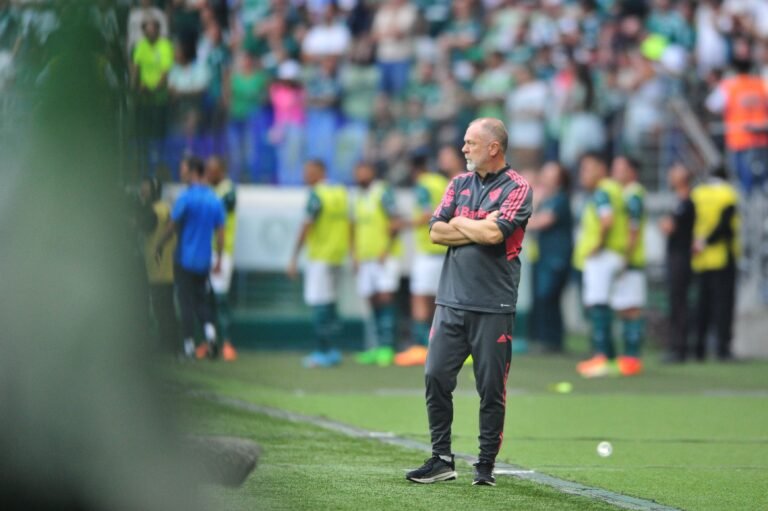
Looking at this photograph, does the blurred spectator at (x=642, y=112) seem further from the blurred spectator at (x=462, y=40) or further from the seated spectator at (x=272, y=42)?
the seated spectator at (x=272, y=42)

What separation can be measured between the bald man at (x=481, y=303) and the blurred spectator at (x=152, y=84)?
331 centimetres

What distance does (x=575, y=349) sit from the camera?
18938mm

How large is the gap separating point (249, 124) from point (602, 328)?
17.2ft

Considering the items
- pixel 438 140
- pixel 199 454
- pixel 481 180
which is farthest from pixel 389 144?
pixel 199 454

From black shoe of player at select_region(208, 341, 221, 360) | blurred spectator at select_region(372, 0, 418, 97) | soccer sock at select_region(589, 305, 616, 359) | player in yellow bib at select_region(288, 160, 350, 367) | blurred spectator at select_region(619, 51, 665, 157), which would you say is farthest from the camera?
blurred spectator at select_region(372, 0, 418, 97)

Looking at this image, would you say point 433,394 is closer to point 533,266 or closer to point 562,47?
point 533,266

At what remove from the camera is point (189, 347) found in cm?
520

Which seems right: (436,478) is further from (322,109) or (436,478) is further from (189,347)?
(322,109)

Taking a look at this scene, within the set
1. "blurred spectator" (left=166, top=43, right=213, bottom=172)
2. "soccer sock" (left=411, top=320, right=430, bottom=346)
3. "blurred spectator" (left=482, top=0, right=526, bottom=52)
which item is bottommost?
"soccer sock" (left=411, top=320, right=430, bottom=346)

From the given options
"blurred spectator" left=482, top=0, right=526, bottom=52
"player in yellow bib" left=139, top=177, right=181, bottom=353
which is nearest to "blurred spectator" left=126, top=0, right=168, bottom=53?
"player in yellow bib" left=139, top=177, right=181, bottom=353

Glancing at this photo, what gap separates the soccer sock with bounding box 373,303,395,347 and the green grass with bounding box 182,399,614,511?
759cm

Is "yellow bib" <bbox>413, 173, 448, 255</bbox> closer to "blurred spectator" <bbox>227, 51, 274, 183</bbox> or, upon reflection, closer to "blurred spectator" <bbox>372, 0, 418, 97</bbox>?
"blurred spectator" <bbox>227, 51, 274, 183</bbox>

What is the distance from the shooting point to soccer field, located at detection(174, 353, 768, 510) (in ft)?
23.0

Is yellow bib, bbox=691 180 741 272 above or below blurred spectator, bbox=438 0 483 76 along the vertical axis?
below
